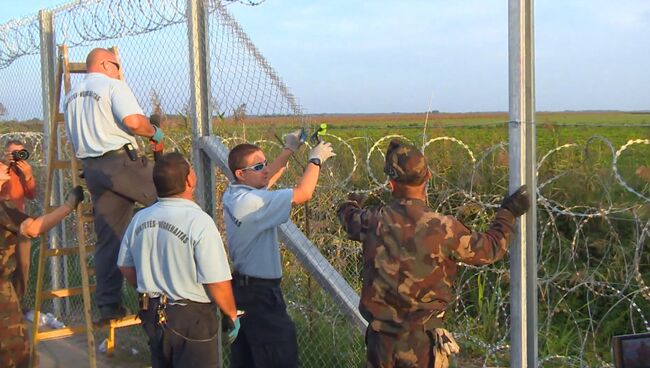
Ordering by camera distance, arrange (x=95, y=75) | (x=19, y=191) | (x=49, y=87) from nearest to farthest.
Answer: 1. (x=95, y=75)
2. (x=19, y=191)
3. (x=49, y=87)

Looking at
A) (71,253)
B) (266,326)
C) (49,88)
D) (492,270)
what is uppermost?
(49,88)

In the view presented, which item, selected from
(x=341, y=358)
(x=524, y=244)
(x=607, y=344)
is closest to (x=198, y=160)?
(x=341, y=358)

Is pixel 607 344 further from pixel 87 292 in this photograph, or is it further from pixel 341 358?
pixel 87 292

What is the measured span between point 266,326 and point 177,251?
676mm

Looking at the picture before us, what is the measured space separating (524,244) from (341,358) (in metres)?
2.42

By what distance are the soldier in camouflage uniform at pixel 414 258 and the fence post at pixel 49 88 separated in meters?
4.34

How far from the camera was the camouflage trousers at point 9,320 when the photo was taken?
4566 mm

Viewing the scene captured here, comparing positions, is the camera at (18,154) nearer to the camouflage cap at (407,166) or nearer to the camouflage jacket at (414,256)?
the camouflage jacket at (414,256)

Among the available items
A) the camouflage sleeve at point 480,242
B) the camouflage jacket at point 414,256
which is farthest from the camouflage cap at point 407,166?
the camouflage sleeve at point 480,242

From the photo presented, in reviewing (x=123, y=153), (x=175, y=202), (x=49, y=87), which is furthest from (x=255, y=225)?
(x=49, y=87)

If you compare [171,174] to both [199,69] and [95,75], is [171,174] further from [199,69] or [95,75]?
[199,69]

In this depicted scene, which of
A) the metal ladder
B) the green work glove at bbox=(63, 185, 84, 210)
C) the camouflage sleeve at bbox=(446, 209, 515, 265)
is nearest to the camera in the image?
the metal ladder

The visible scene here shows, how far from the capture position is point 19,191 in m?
5.75

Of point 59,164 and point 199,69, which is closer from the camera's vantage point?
point 199,69
